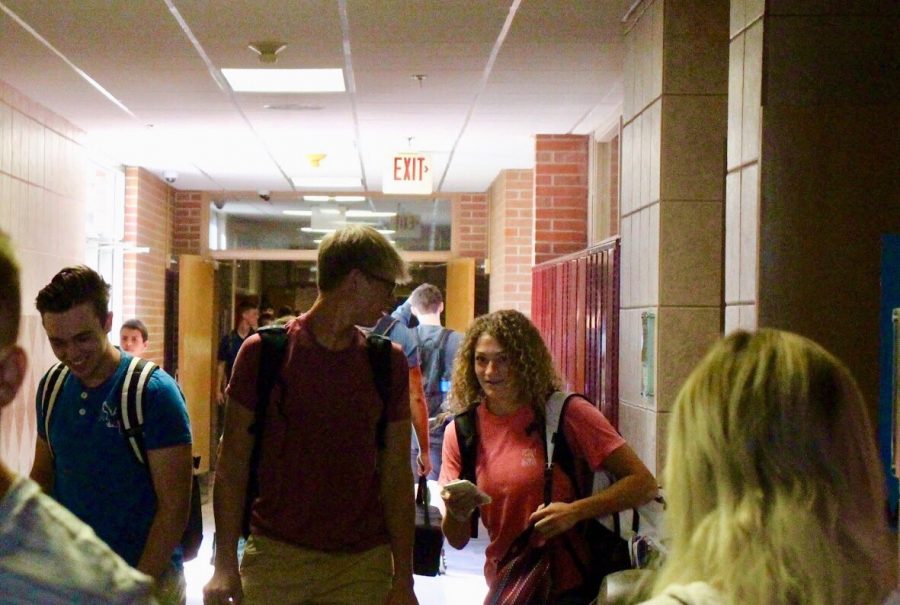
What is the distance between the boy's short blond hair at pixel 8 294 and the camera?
38.5 inches

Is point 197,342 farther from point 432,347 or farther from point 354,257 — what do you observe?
point 354,257

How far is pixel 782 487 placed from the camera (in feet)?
3.82

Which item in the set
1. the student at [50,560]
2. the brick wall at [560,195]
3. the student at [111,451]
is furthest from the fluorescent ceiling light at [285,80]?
the student at [50,560]

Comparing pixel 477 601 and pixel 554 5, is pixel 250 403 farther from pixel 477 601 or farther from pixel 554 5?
pixel 477 601

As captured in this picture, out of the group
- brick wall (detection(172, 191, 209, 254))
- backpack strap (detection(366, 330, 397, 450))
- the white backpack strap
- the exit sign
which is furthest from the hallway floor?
brick wall (detection(172, 191, 209, 254))

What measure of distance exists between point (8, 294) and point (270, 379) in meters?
1.63

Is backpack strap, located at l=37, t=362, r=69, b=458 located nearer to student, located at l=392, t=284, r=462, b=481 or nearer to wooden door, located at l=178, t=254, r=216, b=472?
student, located at l=392, t=284, r=462, b=481

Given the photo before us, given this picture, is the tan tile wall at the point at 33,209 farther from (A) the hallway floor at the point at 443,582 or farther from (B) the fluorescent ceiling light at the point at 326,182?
(B) the fluorescent ceiling light at the point at 326,182

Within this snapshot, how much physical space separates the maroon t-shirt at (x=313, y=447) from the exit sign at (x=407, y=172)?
525 centimetres

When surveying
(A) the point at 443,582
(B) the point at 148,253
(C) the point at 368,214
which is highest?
(C) the point at 368,214

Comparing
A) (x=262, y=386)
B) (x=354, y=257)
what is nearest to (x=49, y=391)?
(x=262, y=386)

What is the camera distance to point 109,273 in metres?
9.05

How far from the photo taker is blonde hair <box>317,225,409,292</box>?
106 inches

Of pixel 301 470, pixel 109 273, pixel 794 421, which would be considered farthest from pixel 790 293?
pixel 109 273
